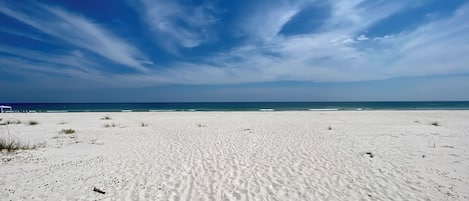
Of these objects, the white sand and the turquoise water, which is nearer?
the white sand

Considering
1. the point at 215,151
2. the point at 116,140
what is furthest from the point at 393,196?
the point at 116,140

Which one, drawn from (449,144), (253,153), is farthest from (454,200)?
(449,144)

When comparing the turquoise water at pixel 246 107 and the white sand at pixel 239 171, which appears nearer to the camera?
the white sand at pixel 239 171

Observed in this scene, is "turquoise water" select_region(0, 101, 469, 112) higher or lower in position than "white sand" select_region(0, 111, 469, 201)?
higher

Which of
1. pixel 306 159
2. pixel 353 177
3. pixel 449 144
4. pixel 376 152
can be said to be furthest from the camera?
pixel 449 144

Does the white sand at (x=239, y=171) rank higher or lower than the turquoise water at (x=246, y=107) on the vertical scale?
lower

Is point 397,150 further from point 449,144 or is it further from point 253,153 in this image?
point 253,153

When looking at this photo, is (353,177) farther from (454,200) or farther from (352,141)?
(352,141)

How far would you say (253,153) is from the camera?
8648mm

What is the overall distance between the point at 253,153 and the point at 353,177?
3468 millimetres

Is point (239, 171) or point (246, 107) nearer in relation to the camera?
point (239, 171)

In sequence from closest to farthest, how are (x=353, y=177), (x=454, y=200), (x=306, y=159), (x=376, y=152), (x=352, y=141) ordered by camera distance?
(x=454, y=200) → (x=353, y=177) → (x=306, y=159) → (x=376, y=152) → (x=352, y=141)

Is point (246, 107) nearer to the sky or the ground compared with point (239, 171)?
nearer to the sky

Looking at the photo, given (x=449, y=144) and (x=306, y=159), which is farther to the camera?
(x=449, y=144)
